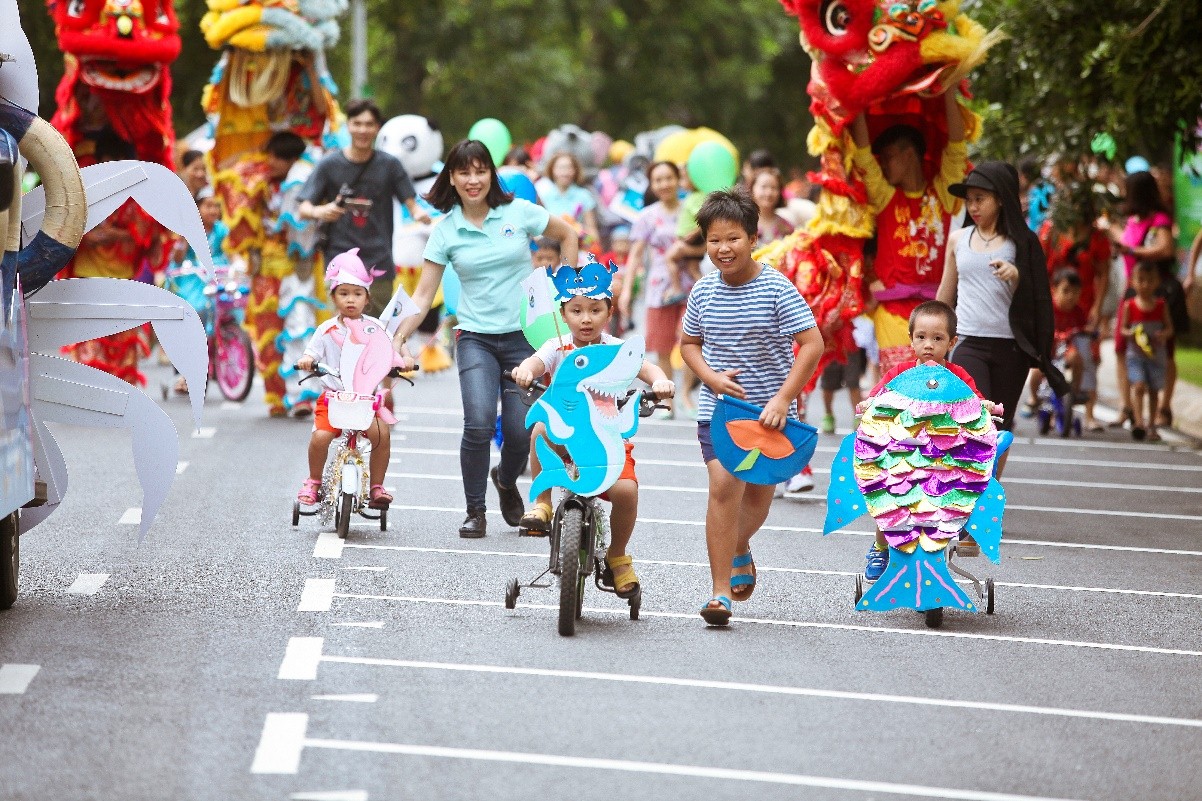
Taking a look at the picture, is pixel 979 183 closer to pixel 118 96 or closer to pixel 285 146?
pixel 285 146

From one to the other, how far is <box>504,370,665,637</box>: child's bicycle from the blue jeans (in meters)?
2.08

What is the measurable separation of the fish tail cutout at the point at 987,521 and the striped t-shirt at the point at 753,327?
0.96 metres

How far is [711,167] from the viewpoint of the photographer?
60.6 feet

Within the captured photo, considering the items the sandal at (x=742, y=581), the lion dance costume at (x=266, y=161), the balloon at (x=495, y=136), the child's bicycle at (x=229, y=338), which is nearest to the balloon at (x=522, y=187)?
the lion dance costume at (x=266, y=161)

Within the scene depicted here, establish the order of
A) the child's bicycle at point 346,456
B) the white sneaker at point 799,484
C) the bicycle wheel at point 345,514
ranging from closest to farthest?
the bicycle wheel at point 345,514, the child's bicycle at point 346,456, the white sneaker at point 799,484

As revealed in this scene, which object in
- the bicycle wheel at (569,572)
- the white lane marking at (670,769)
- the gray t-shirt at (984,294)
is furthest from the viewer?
the gray t-shirt at (984,294)

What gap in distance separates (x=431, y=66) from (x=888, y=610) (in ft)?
112

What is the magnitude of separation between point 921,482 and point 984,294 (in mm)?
2519

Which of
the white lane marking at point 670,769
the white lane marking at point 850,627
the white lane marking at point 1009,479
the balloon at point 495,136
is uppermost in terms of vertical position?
the balloon at point 495,136

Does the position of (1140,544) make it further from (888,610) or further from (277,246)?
(277,246)

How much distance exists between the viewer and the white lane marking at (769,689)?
662cm

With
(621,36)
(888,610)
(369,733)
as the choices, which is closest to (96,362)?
(888,610)

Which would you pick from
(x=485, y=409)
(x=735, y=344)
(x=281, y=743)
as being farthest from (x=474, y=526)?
(x=281, y=743)

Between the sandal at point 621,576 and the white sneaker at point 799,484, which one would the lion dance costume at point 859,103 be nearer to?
the white sneaker at point 799,484
